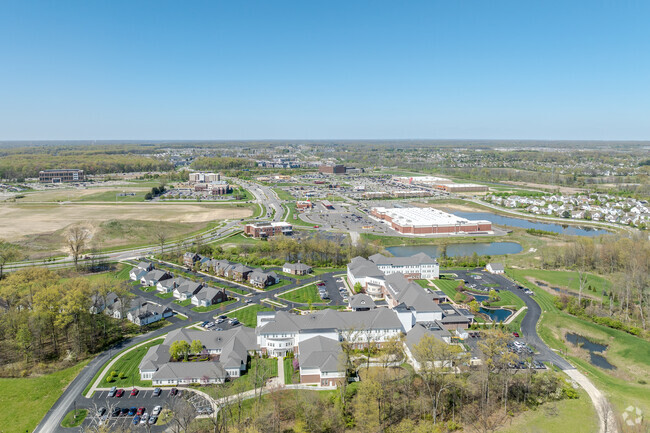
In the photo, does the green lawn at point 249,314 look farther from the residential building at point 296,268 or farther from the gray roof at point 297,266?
the gray roof at point 297,266

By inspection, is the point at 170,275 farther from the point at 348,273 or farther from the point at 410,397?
the point at 410,397

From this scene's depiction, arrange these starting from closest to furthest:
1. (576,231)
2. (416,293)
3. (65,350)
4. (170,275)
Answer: (65,350) → (416,293) → (170,275) → (576,231)

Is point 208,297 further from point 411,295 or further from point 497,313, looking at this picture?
point 497,313

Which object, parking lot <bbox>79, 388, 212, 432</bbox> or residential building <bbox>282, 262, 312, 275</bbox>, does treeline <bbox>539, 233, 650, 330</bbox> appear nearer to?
residential building <bbox>282, 262, 312, 275</bbox>

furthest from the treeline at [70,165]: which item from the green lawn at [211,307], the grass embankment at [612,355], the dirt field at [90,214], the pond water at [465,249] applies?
the grass embankment at [612,355]

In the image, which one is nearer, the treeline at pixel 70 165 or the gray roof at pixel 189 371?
the gray roof at pixel 189 371

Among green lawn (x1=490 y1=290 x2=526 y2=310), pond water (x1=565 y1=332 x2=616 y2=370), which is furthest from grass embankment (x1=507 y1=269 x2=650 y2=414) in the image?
green lawn (x1=490 y1=290 x2=526 y2=310)

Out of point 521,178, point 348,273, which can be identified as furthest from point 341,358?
point 521,178
